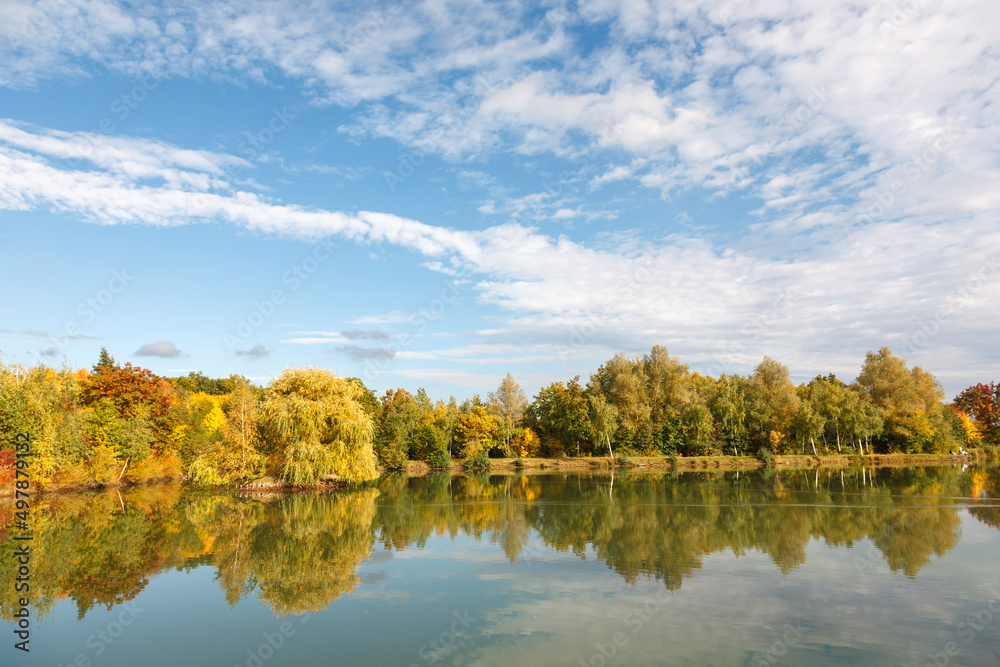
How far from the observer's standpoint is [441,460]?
193 ft

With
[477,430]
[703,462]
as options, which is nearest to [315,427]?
[477,430]

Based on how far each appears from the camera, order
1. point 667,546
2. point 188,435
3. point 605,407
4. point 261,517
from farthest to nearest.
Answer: point 605,407
point 188,435
point 261,517
point 667,546

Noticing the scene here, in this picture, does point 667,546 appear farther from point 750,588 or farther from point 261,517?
point 261,517

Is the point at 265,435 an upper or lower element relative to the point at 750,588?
upper

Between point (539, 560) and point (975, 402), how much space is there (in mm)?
87995

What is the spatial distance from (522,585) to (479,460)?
46363 mm

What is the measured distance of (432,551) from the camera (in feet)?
57.3

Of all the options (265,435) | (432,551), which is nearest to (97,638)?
(432,551)

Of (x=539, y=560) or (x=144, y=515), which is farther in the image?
(x=144, y=515)

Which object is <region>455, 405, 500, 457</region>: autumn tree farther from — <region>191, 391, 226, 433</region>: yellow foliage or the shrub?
the shrub

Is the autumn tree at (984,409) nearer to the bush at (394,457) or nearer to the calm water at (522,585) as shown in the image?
the calm water at (522,585)

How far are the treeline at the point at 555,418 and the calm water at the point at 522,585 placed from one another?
10.6m

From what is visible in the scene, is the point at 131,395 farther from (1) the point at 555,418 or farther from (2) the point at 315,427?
(1) the point at 555,418

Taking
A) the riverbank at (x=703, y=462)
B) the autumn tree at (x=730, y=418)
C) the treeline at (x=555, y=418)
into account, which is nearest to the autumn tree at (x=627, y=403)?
the treeline at (x=555, y=418)
